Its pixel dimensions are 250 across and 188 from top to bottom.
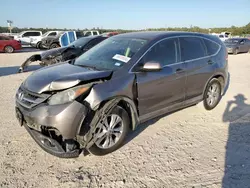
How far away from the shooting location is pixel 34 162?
3.03 metres

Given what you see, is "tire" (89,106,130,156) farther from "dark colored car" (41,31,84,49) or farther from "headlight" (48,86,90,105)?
"dark colored car" (41,31,84,49)

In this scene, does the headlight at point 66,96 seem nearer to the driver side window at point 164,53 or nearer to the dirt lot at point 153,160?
the dirt lot at point 153,160

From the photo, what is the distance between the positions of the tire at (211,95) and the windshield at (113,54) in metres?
2.01

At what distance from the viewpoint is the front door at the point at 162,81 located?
351cm

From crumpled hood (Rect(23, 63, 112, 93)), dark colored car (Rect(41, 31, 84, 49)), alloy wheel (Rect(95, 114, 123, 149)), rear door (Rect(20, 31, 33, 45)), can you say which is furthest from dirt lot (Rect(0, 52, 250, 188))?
rear door (Rect(20, 31, 33, 45))

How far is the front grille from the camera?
113 inches

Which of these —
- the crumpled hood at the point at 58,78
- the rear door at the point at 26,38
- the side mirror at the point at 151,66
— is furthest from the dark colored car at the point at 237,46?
the rear door at the point at 26,38

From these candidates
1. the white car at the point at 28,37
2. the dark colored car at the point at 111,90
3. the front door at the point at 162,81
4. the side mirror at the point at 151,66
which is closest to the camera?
the dark colored car at the point at 111,90

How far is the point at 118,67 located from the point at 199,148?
175 cm

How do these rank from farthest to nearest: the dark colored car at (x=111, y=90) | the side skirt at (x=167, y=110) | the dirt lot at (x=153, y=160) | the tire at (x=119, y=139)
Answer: the side skirt at (x=167, y=110), the tire at (x=119, y=139), the dark colored car at (x=111, y=90), the dirt lot at (x=153, y=160)

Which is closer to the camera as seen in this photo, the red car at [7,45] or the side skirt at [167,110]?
the side skirt at [167,110]

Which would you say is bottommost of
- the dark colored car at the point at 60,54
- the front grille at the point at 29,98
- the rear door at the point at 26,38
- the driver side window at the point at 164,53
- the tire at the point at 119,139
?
the tire at the point at 119,139

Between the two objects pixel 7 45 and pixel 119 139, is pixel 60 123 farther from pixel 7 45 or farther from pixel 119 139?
pixel 7 45

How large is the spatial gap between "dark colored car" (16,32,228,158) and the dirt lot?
0.30 meters
